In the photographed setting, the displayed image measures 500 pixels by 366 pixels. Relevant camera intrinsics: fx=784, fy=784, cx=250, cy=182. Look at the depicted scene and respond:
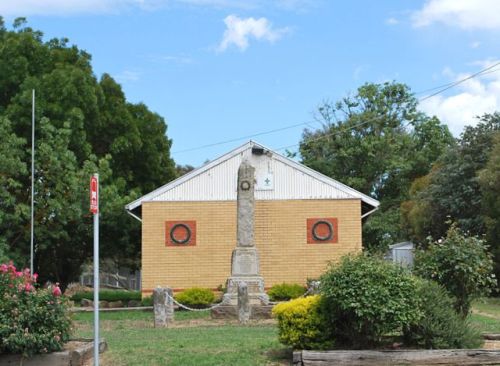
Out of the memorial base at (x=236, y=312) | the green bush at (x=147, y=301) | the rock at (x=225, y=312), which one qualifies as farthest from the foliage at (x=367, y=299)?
the green bush at (x=147, y=301)

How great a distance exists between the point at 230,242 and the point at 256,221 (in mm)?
1270

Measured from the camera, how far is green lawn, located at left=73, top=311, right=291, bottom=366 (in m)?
11.6

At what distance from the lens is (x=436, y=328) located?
11.6 metres

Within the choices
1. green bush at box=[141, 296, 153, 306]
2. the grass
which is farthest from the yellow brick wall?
the grass

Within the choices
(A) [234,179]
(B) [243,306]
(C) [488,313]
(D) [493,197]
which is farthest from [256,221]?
(D) [493,197]

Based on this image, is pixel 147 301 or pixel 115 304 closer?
pixel 147 301

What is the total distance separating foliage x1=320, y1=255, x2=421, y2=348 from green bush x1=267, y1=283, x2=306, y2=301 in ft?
50.0

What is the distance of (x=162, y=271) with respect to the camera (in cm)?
2950

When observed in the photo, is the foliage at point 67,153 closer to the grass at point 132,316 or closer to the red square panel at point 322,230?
the grass at point 132,316

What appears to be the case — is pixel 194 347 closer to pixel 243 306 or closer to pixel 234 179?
pixel 243 306

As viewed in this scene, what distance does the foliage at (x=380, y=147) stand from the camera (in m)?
53.5

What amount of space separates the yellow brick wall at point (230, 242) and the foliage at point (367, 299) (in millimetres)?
17692

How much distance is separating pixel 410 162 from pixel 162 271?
28937 mm

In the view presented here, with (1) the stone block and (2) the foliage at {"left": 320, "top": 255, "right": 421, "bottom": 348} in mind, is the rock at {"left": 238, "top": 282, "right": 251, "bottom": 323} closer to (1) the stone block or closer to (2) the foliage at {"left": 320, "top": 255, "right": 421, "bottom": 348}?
(2) the foliage at {"left": 320, "top": 255, "right": 421, "bottom": 348}
